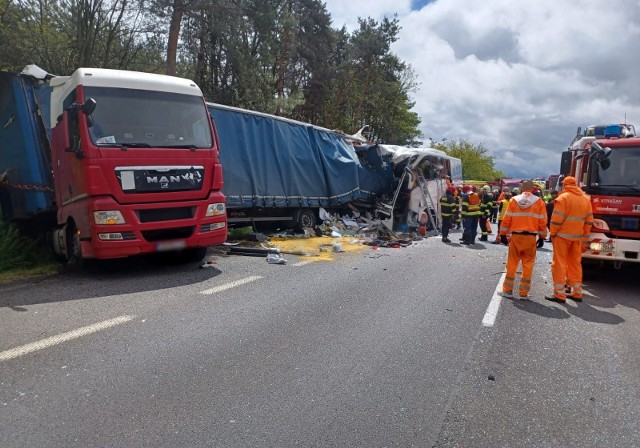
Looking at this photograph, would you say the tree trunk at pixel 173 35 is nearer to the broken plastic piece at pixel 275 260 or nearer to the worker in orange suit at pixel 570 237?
the broken plastic piece at pixel 275 260

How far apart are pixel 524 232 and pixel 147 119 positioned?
5488 millimetres

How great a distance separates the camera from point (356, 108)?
105ft

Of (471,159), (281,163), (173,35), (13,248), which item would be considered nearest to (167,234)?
(13,248)

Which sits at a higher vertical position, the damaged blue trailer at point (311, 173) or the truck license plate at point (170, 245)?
the damaged blue trailer at point (311, 173)

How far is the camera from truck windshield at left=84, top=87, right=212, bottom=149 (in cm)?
648

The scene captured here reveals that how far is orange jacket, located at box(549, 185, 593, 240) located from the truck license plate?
5236 millimetres

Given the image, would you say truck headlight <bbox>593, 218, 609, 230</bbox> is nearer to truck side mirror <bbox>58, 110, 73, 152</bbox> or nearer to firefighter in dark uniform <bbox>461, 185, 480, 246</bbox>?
firefighter in dark uniform <bbox>461, 185, 480, 246</bbox>

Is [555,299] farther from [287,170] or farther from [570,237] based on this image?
[287,170]

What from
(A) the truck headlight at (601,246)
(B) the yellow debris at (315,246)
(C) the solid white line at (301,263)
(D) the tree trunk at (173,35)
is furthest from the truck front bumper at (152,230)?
(D) the tree trunk at (173,35)

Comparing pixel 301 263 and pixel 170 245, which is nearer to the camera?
pixel 170 245

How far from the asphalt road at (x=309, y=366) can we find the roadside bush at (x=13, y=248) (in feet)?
4.86

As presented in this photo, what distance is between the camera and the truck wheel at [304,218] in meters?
11.9

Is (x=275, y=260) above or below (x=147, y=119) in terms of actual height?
below

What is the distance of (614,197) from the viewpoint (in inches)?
271
